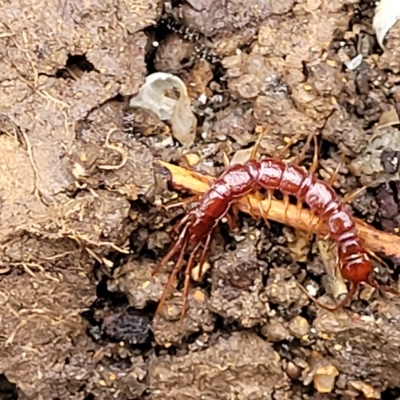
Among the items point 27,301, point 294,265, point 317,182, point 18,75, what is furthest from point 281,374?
point 18,75

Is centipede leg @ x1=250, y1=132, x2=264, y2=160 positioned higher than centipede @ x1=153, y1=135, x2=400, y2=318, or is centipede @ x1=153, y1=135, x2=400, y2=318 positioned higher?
centipede leg @ x1=250, y1=132, x2=264, y2=160

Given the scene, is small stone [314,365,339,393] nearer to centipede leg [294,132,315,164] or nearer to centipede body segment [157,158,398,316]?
centipede body segment [157,158,398,316]

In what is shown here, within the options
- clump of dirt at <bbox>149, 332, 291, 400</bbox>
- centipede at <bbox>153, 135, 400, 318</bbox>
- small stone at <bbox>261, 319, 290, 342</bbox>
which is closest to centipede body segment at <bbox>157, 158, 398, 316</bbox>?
centipede at <bbox>153, 135, 400, 318</bbox>

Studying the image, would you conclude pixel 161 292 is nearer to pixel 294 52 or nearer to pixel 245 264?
pixel 245 264

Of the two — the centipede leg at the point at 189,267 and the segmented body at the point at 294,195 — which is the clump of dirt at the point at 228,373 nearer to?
the centipede leg at the point at 189,267

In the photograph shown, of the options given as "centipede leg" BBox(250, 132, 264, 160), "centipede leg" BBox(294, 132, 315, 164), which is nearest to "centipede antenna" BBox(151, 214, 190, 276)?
"centipede leg" BBox(250, 132, 264, 160)

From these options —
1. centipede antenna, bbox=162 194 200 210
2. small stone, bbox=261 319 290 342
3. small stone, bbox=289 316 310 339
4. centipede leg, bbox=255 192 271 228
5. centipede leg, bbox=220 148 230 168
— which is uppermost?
centipede leg, bbox=220 148 230 168

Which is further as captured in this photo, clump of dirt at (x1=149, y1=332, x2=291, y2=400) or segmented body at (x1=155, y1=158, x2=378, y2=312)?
clump of dirt at (x1=149, y1=332, x2=291, y2=400)
